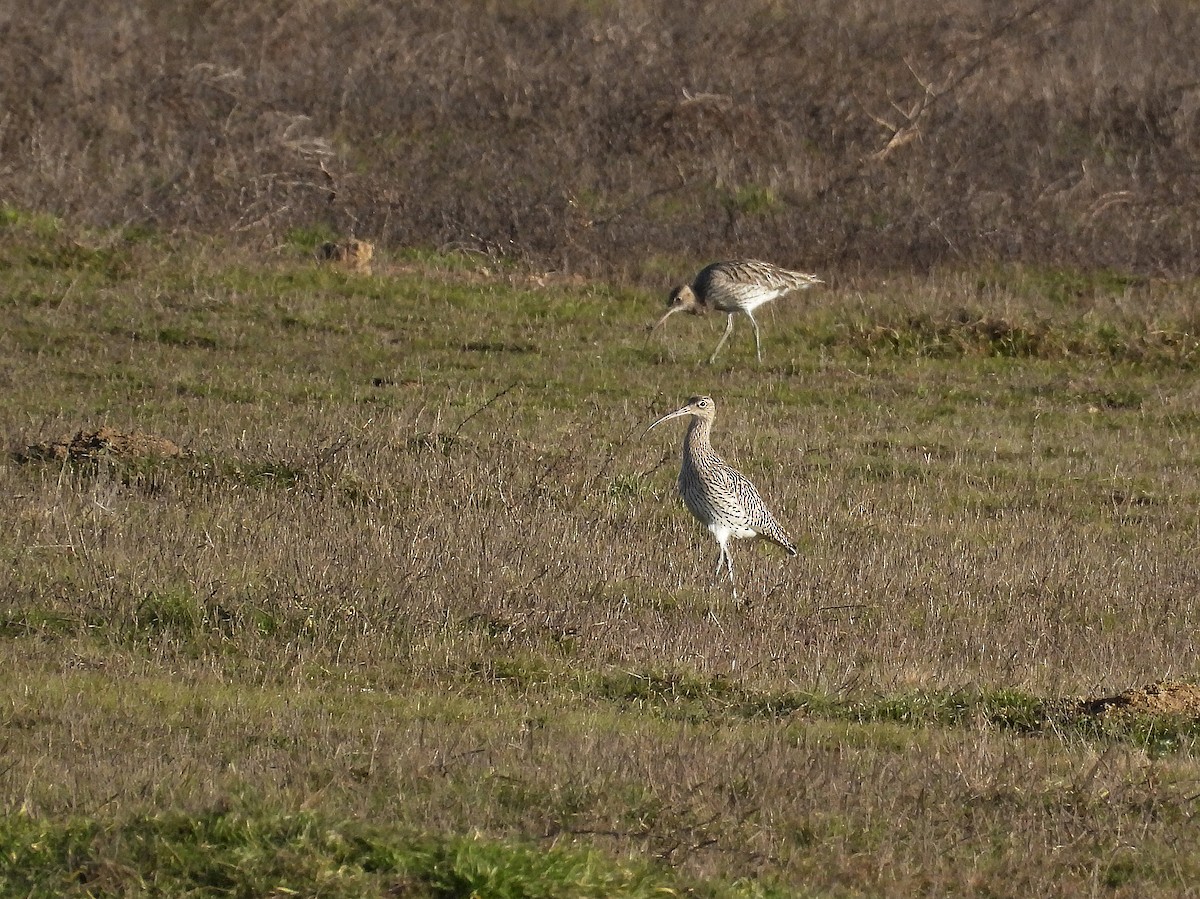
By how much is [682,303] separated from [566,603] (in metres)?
10.1

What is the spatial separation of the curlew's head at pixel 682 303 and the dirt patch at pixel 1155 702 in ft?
36.7

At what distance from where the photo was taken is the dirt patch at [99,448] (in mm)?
12102

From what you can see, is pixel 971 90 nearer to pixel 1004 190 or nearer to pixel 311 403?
pixel 1004 190

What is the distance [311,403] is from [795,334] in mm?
5954

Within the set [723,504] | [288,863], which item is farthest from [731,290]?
[288,863]

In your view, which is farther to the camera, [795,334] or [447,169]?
[447,169]

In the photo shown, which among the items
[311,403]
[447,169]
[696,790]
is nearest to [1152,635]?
[696,790]

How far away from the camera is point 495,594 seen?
9367mm

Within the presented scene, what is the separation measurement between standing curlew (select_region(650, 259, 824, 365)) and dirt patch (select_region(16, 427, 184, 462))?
7.71 metres

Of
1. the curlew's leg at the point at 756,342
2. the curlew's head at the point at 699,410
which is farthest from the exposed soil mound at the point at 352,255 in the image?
the curlew's head at the point at 699,410

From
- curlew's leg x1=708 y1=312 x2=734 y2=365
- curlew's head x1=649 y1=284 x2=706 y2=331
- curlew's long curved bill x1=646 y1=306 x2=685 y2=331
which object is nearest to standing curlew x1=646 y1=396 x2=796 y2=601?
curlew's leg x1=708 y1=312 x2=734 y2=365

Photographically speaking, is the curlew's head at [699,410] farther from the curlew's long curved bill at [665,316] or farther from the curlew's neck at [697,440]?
the curlew's long curved bill at [665,316]

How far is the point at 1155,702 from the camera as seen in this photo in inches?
322

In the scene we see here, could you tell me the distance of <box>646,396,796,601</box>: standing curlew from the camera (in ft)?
36.3
